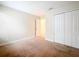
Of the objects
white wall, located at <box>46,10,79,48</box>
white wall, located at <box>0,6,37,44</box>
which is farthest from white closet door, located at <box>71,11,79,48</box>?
white wall, located at <box>0,6,37,44</box>

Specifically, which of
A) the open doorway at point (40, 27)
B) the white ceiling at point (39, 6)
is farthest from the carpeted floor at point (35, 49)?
the white ceiling at point (39, 6)

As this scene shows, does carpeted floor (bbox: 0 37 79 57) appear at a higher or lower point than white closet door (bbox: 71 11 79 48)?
lower

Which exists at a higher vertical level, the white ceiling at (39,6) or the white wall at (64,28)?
the white ceiling at (39,6)

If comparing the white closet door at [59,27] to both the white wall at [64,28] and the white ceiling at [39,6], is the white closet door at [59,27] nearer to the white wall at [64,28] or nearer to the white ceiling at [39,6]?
the white wall at [64,28]

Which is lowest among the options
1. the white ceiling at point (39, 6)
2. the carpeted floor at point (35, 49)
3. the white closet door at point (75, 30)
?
the carpeted floor at point (35, 49)

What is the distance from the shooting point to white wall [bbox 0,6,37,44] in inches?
76.1

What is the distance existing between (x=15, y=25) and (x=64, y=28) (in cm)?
87

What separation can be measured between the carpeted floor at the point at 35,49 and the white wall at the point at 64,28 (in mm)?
102

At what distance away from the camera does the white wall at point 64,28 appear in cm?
193

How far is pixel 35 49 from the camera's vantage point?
199cm

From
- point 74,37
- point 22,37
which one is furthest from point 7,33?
point 74,37

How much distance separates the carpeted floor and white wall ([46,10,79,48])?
0.10m

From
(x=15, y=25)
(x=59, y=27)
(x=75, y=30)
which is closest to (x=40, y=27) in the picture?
(x=59, y=27)

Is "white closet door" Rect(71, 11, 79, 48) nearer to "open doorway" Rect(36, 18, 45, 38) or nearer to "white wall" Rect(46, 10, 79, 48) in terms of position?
"white wall" Rect(46, 10, 79, 48)
